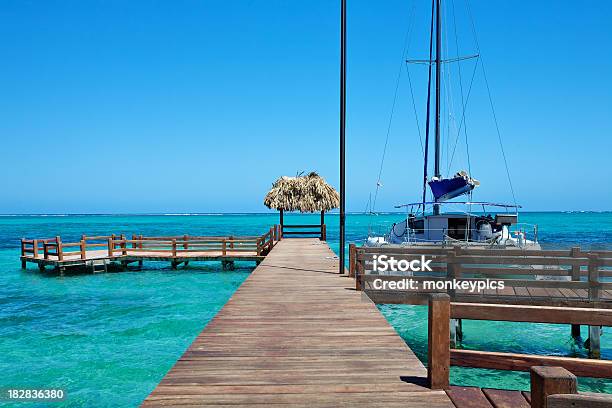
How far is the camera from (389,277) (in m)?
9.79

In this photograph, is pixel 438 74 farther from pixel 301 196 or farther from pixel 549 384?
pixel 549 384

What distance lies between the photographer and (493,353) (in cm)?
532

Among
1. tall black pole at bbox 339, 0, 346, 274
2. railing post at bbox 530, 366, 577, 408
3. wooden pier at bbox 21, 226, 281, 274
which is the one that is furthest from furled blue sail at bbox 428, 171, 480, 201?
railing post at bbox 530, 366, 577, 408

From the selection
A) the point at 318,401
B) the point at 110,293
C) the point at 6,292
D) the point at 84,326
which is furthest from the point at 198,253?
the point at 318,401

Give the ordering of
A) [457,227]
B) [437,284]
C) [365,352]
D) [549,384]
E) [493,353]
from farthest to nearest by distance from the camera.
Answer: [457,227] → [437,284] → [365,352] → [493,353] → [549,384]

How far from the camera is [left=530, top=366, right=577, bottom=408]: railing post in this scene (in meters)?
2.40

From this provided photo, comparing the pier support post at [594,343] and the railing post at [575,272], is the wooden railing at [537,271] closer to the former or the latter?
the railing post at [575,272]

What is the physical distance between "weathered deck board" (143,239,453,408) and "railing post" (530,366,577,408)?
1.76 meters

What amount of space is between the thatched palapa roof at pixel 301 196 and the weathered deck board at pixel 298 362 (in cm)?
1975

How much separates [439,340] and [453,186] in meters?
16.1

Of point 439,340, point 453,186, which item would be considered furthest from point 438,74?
point 439,340

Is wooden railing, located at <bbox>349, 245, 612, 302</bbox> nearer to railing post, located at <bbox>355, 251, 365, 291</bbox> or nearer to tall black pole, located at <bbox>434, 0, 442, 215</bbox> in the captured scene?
railing post, located at <bbox>355, 251, 365, 291</bbox>

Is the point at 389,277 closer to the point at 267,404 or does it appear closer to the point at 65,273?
the point at 267,404

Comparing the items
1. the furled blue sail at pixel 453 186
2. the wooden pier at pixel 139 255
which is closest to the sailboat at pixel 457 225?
the furled blue sail at pixel 453 186
